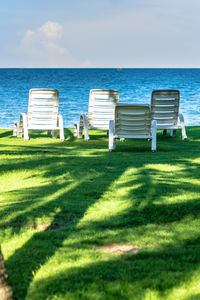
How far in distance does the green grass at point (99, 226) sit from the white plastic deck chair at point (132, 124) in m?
1.80

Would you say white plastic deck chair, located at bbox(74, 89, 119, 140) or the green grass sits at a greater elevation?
white plastic deck chair, located at bbox(74, 89, 119, 140)

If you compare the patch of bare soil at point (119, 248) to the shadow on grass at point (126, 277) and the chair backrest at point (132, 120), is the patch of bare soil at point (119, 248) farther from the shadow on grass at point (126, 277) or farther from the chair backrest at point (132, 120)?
the chair backrest at point (132, 120)

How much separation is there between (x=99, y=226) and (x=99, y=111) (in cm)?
801

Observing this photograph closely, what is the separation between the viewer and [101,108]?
11758 mm

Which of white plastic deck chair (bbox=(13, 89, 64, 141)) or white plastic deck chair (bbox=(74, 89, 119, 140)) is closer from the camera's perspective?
white plastic deck chair (bbox=(13, 89, 64, 141))

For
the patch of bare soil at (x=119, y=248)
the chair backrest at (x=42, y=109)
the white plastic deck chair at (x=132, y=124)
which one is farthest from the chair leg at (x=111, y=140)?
the patch of bare soil at (x=119, y=248)

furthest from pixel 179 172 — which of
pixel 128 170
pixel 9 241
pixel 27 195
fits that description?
pixel 9 241

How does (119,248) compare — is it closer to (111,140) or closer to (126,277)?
(126,277)

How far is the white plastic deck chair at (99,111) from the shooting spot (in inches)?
457

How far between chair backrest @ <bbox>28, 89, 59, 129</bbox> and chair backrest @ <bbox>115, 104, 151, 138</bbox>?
9.97ft

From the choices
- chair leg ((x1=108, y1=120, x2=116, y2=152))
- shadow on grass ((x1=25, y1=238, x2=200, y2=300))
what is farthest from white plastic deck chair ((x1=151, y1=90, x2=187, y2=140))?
shadow on grass ((x1=25, y1=238, x2=200, y2=300))

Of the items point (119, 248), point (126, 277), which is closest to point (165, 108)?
point (119, 248)

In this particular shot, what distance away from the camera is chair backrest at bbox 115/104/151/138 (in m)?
8.96

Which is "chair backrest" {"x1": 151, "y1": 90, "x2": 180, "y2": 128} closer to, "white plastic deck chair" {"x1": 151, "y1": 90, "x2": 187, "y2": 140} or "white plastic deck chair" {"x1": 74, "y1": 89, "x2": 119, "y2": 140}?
"white plastic deck chair" {"x1": 151, "y1": 90, "x2": 187, "y2": 140}
